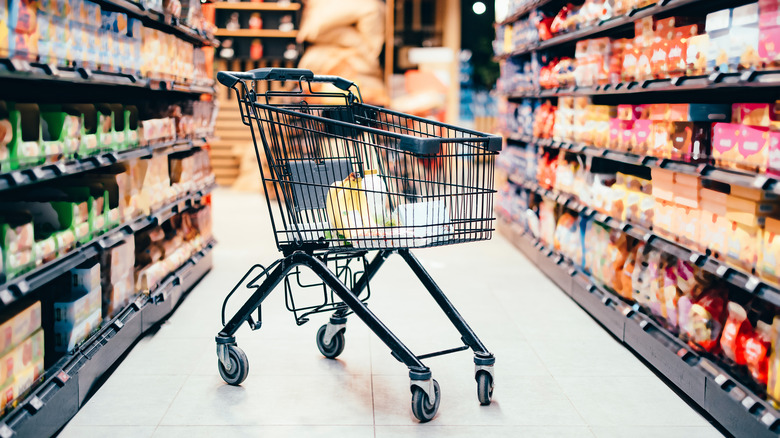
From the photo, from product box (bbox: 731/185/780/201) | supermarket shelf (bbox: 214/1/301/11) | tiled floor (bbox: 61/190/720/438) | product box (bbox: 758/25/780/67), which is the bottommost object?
tiled floor (bbox: 61/190/720/438)

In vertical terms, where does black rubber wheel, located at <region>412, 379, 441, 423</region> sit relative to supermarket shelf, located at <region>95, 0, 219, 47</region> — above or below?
below

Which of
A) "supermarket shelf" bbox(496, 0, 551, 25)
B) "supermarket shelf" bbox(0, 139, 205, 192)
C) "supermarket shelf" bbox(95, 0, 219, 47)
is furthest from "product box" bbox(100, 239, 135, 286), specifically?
"supermarket shelf" bbox(496, 0, 551, 25)

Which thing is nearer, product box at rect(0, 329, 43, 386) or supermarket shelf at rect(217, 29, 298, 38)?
product box at rect(0, 329, 43, 386)

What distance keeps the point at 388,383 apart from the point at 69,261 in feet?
4.04

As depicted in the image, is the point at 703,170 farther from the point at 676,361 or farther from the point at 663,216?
the point at 676,361

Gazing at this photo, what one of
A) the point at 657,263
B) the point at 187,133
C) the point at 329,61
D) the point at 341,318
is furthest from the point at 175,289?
the point at 329,61

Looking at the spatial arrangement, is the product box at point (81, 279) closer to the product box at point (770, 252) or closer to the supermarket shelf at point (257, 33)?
the product box at point (770, 252)

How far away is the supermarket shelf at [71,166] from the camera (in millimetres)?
2037

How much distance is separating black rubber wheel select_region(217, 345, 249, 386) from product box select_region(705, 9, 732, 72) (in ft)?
6.56

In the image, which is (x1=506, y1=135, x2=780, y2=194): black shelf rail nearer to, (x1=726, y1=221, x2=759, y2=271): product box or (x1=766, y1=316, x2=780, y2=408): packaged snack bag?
(x1=726, y1=221, x2=759, y2=271): product box

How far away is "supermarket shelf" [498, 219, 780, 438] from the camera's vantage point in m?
2.20

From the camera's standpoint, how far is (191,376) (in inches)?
113

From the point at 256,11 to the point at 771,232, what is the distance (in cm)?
855

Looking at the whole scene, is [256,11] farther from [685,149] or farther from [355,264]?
[685,149]
